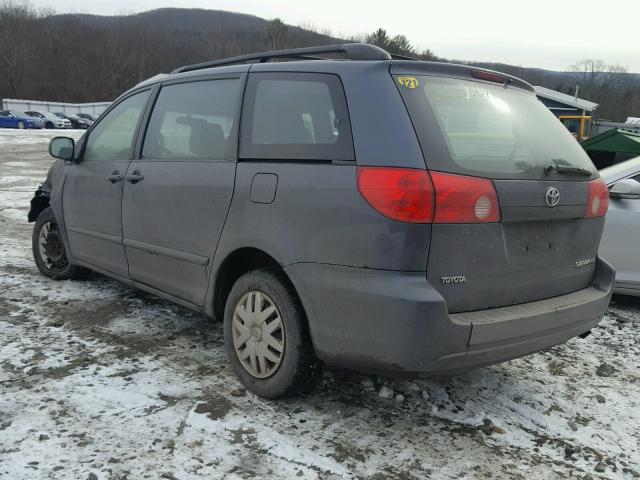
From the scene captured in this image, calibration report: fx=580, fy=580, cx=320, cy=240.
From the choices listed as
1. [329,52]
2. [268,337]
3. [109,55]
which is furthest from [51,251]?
[109,55]

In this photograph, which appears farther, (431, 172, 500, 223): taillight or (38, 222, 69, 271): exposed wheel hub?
(38, 222, 69, 271): exposed wheel hub

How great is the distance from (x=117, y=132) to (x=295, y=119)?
1.96m

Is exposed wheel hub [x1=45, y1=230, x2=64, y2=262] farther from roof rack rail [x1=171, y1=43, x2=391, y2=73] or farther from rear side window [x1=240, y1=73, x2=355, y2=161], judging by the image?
rear side window [x1=240, y1=73, x2=355, y2=161]

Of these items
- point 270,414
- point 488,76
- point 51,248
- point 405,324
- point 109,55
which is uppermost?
point 109,55

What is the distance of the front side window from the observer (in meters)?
4.12

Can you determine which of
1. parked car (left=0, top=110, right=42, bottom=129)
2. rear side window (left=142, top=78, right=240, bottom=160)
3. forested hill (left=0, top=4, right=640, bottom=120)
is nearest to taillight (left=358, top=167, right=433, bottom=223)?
rear side window (left=142, top=78, right=240, bottom=160)

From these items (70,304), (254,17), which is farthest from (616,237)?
(254,17)

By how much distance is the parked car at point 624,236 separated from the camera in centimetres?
481

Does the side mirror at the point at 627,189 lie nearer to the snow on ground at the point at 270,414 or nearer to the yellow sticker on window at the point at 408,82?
the snow on ground at the point at 270,414

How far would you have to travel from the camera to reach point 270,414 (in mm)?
2928

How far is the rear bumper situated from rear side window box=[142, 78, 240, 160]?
1068 mm

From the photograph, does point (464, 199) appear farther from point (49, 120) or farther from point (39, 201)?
point (49, 120)

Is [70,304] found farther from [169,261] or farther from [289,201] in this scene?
[289,201]

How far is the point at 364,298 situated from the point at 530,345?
0.87 metres
